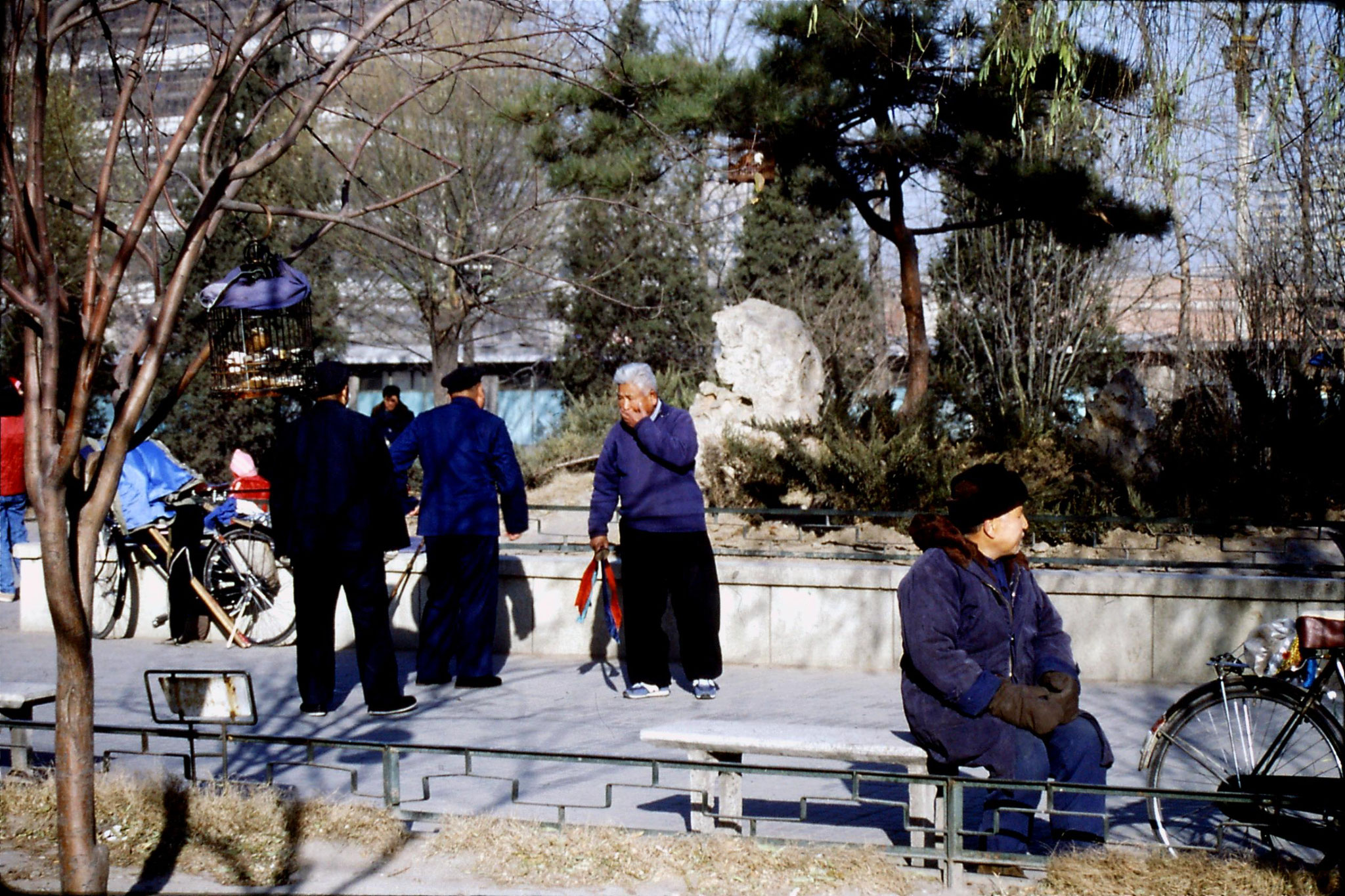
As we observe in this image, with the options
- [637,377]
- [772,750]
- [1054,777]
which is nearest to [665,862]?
[772,750]

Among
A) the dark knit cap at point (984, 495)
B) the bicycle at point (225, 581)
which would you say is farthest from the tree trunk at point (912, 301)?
the dark knit cap at point (984, 495)

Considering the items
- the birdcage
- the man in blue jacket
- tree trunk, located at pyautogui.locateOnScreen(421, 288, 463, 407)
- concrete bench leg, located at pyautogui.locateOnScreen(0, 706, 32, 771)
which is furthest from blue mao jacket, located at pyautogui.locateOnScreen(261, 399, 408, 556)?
tree trunk, located at pyautogui.locateOnScreen(421, 288, 463, 407)

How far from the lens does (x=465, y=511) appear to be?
7598 millimetres

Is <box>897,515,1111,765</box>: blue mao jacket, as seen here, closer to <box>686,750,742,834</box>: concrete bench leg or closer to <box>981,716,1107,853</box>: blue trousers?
<box>981,716,1107,853</box>: blue trousers

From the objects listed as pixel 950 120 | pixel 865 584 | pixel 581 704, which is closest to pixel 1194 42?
pixel 865 584

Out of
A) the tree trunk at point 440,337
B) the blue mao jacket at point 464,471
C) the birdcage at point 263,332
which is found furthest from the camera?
the tree trunk at point 440,337

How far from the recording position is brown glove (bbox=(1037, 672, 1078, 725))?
4578 mm

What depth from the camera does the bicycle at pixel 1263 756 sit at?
436 cm

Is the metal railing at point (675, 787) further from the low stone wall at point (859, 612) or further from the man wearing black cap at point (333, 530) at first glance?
the low stone wall at point (859, 612)

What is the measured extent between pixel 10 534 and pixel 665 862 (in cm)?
860

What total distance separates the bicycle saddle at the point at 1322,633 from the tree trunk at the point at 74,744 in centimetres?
Answer: 376

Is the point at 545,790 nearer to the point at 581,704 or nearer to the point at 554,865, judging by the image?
the point at 554,865

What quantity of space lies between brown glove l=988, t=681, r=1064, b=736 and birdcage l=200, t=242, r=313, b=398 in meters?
3.31

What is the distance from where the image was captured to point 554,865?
4.48 meters
